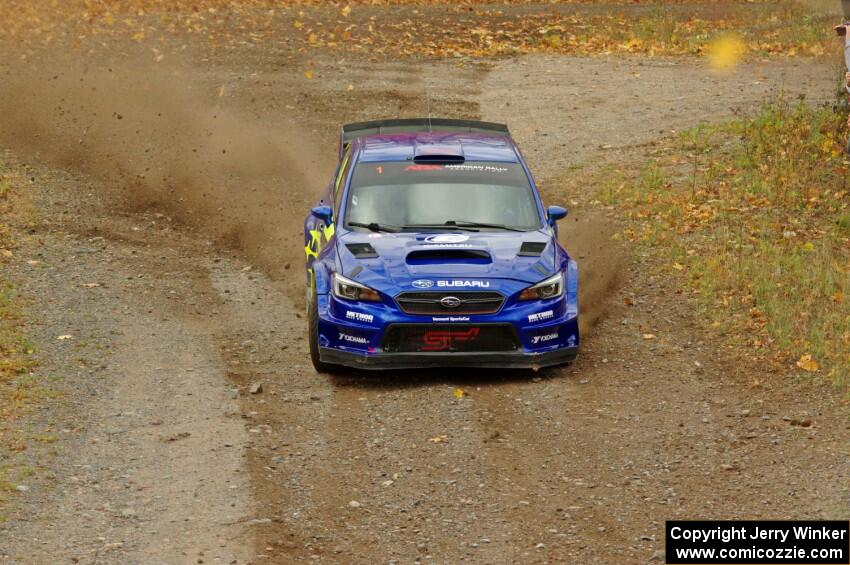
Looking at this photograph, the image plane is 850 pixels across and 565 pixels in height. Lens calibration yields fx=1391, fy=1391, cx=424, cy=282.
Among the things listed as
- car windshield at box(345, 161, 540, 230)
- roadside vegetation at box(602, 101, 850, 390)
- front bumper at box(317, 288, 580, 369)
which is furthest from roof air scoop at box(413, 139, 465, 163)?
roadside vegetation at box(602, 101, 850, 390)

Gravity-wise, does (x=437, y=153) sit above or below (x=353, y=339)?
above

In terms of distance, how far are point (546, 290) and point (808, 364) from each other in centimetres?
242

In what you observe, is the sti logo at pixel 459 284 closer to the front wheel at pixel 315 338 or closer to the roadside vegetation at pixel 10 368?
the front wheel at pixel 315 338

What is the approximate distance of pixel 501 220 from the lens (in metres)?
12.6

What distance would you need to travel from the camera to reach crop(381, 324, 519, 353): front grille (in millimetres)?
11555

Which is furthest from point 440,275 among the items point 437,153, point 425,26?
point 425,26

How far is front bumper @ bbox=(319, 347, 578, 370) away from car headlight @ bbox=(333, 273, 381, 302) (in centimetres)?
47

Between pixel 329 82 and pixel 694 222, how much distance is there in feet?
37.6

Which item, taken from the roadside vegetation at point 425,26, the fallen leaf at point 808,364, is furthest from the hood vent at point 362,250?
the roadside vegetation at point 425,26

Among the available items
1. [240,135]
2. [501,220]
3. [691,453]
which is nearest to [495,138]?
[501,220]

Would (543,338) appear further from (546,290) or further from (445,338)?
(445,338)

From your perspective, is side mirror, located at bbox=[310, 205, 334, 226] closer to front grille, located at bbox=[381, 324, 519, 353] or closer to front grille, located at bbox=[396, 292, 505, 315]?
front grille, located at bbox=[396, 292, 505, 315]

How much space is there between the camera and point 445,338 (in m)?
11.6

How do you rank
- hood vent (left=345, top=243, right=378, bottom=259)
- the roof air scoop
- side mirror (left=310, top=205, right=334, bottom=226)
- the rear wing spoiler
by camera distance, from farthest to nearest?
the rear wing spoiler → the roof air scoop → side mirror (left=310, top=205, right=334, bottom=226) → hood vent (left=345, top=243, right=378, bottom=259)
